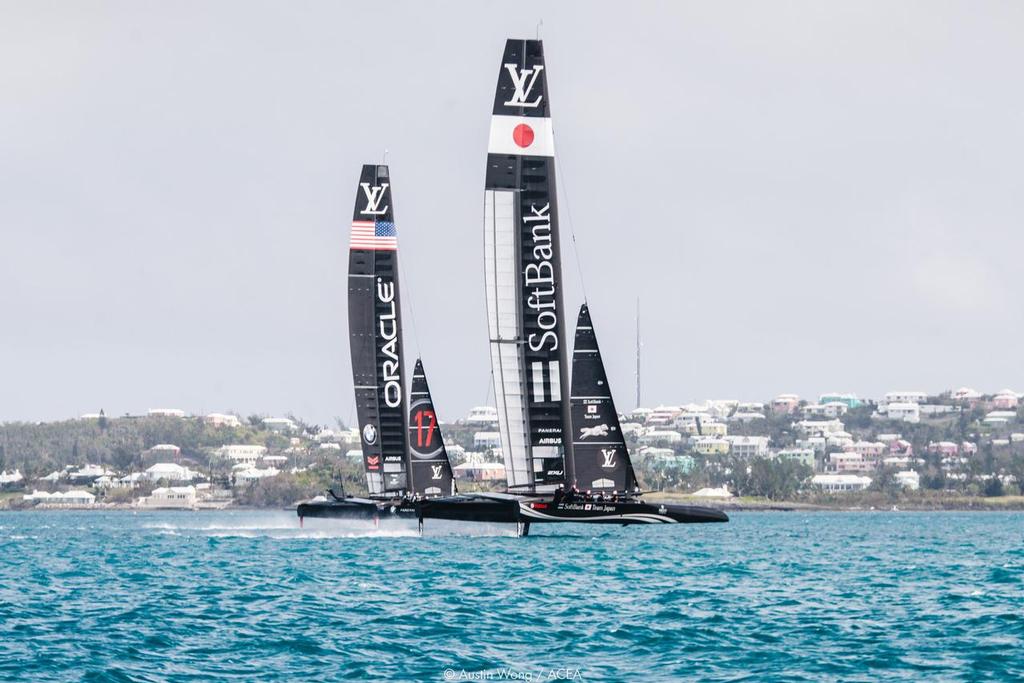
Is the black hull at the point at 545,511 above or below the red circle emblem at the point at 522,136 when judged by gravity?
below

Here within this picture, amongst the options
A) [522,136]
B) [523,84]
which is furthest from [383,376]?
[523,84]

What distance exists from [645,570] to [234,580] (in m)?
10.8

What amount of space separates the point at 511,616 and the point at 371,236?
4374 centimetres

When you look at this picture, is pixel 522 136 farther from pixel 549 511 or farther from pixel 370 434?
pixel 370 434

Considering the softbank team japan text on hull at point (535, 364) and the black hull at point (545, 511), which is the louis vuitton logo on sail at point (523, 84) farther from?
the black hull at point (545, 511)

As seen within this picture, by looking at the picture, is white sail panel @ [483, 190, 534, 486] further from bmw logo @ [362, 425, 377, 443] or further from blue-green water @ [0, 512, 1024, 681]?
bmw logo @ [362, 425, 377, 443]

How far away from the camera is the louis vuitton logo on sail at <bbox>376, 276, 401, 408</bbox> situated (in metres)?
77.0

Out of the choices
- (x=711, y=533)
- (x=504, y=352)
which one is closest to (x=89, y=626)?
(x=504, y=352)

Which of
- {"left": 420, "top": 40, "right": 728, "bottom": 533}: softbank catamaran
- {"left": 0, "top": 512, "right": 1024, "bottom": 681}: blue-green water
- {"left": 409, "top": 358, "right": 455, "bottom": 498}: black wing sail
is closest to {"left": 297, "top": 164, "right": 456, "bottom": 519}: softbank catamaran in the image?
{"left": 409, "top": 358, "right": 455, "bottom": 498}: black wing sail

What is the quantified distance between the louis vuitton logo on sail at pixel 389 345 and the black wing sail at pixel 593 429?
44.2 feet

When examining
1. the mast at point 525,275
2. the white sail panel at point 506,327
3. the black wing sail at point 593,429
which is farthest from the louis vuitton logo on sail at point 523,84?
the black wing sail at point 593,429

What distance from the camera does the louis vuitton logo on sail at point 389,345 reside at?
7700 cm

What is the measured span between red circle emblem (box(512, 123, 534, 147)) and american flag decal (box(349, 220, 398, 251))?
15.8 meters

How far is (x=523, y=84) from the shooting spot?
62.7m
